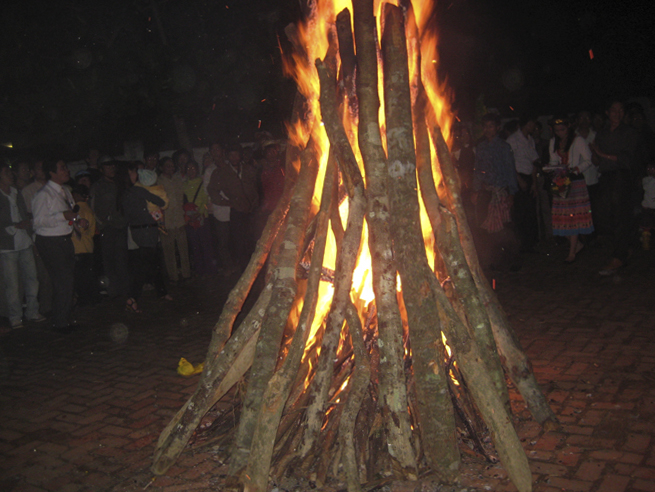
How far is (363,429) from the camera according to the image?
3504 millimetres

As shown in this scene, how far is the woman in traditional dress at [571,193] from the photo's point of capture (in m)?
8.48

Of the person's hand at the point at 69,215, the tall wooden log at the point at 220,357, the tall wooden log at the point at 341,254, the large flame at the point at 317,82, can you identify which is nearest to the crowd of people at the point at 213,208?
the person's hand at the point at 69,215

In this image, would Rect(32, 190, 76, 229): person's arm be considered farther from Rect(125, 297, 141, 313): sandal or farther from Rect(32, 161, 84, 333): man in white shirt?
Rect(125, 297, 141, 313): sandal

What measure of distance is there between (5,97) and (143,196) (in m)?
14.0

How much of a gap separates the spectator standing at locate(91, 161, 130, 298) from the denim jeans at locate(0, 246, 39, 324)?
103 centimetres

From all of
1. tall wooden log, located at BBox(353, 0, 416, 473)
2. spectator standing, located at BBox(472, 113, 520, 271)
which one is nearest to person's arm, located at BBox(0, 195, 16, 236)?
tall wooden log, located at BBox(353, 0, 416, 473)

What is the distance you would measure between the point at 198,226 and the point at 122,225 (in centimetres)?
197

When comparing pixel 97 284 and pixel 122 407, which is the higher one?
pixel 97 284

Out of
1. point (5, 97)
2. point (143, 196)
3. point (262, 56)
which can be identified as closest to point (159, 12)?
point (262, 56)

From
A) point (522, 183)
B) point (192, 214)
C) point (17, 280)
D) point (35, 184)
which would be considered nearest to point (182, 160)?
Result: point (192, 214)

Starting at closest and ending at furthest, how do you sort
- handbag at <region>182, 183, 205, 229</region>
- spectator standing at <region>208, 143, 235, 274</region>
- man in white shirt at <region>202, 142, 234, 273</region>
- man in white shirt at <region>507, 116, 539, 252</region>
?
man in white shirt at <region>507, 116, 539, 252</region> → spectator standing at <region>208, 143, 235, 274</region> → man in white shirt at <region>202, 142, 234, 273</region> → handbag at <region>182, 183, 205, 229</region>

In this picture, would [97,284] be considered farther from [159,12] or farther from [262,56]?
[159,12]

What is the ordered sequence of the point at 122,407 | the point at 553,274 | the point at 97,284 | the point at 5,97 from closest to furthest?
the point at 122,407 → the point at 553,274 → the point at 97,284 → the point at 5,97

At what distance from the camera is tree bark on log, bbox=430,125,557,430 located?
380cm
